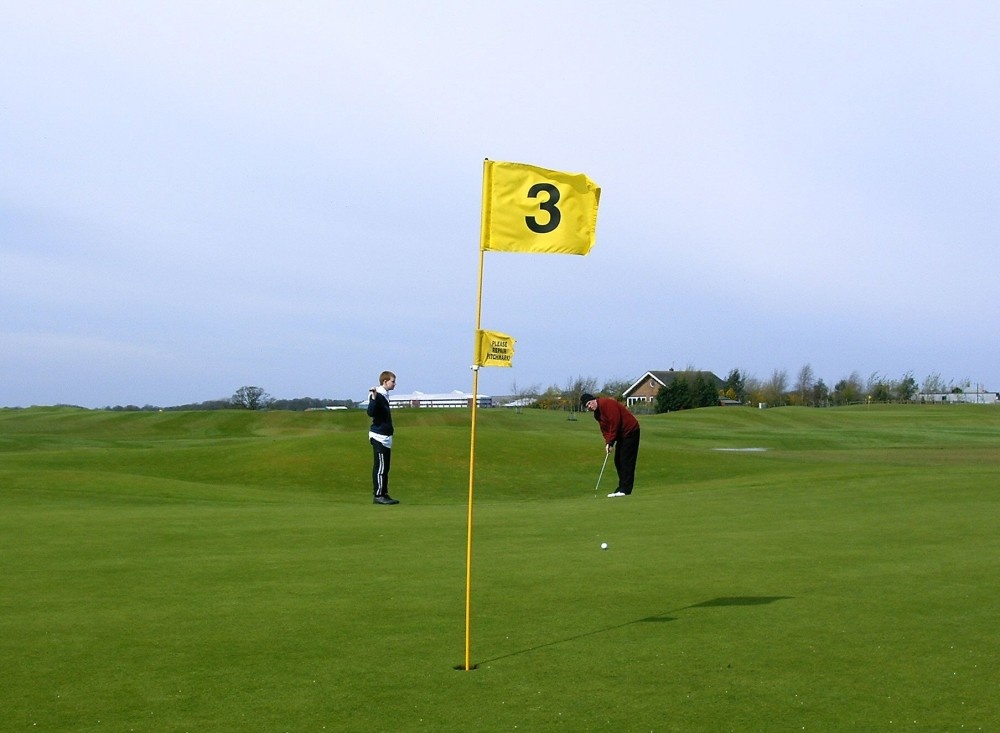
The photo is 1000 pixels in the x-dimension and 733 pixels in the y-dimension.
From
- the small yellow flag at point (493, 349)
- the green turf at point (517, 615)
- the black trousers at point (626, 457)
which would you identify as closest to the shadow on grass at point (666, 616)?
the green turf at point (517, 615)

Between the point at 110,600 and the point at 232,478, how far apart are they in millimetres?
22548

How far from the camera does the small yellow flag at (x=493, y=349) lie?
26.2 ft

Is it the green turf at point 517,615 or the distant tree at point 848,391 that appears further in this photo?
the distant tree at point 848,391

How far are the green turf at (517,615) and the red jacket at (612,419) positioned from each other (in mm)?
2522

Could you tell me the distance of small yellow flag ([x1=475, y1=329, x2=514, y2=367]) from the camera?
314 inches

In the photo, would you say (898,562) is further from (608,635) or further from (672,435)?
(672,435)

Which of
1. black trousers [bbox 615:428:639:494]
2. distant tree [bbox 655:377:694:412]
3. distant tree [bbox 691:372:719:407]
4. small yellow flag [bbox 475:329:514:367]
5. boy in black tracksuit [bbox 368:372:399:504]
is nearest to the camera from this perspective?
small yellow flag [bbox 475:329:514:367]

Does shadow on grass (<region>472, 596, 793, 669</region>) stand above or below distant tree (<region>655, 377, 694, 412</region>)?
below

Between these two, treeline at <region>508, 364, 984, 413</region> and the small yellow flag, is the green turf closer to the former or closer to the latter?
the small yellow flag

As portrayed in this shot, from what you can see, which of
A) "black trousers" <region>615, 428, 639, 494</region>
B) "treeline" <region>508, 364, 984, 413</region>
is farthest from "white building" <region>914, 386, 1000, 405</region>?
"black trousers" <region>615, 428, 639, 494</region>

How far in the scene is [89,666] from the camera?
6.62m

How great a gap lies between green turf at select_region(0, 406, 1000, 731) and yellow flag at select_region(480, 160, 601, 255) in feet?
9.53

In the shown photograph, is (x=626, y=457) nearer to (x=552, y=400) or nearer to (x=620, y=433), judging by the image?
(x=620, y=433)

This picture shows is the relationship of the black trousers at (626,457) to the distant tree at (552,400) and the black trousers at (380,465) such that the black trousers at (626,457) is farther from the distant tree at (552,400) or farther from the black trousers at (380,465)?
the distant tree at (552,400)
